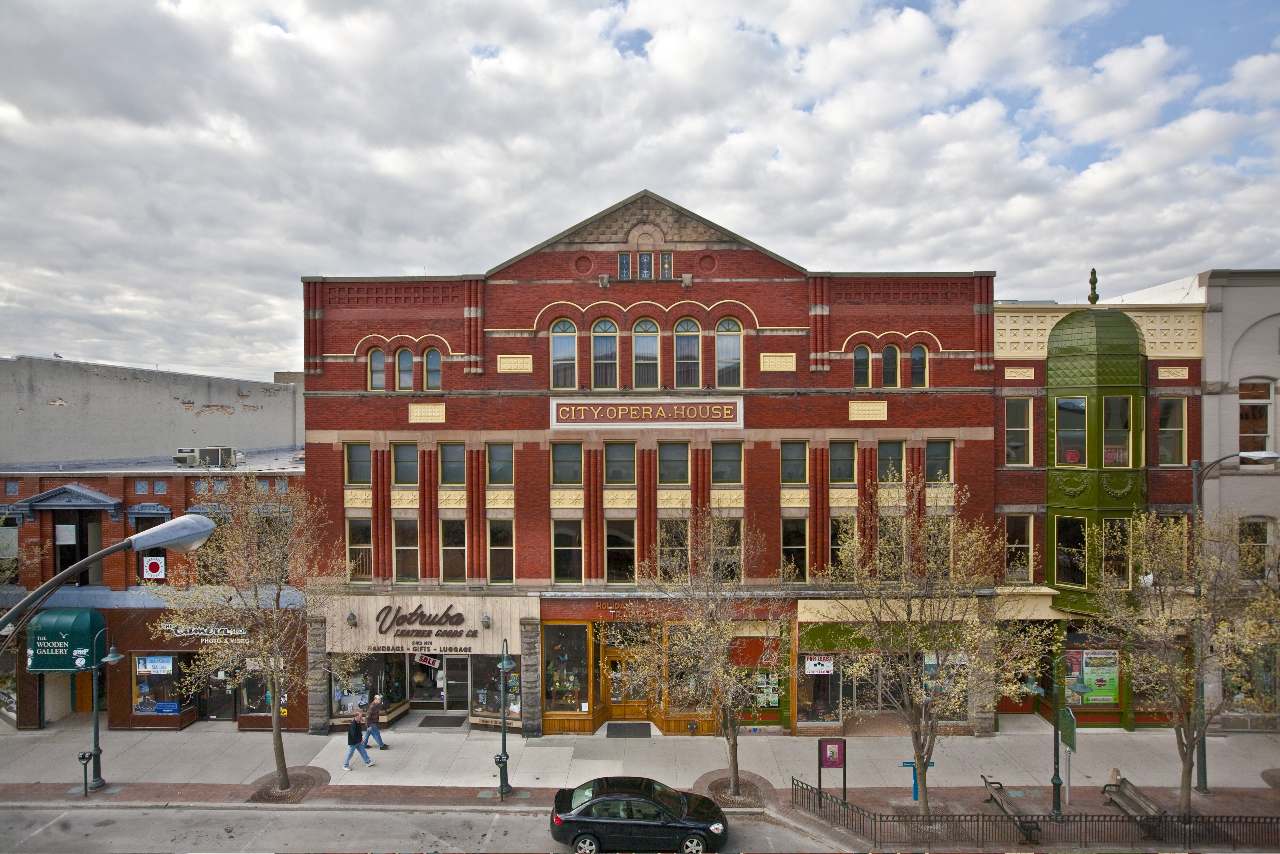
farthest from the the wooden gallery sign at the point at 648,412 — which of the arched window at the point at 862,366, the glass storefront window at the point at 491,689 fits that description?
the glass storefront window at the point at 491,689

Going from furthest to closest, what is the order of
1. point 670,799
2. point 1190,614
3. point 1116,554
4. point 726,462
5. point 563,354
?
point 563,354 → point 726,462 → point 1116,554 → point 1190,614 → point 670,799

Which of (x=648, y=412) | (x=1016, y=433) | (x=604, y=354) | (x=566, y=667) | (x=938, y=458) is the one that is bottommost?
(x=566, y=667)

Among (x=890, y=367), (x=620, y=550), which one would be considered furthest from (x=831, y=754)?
(x=890, y=367)

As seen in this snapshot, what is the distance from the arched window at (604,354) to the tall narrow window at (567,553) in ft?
15.1

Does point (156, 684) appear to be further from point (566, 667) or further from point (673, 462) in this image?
point (673, 462)

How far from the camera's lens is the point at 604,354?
69.8 ft

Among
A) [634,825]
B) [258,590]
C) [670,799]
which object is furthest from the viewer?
[258,590]

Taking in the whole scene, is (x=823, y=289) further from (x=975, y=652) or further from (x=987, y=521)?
(x=975, y=652)

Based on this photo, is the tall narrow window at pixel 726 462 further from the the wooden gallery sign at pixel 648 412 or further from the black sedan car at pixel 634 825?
the black sedan car at pixel 634 825

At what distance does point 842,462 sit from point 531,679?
Answer: 11.9 m

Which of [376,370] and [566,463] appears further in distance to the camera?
[376,370]

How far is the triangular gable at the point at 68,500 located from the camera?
20.9 metres

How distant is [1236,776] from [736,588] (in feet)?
47.2

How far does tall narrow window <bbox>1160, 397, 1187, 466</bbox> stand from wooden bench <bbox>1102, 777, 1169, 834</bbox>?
10.2 meters
